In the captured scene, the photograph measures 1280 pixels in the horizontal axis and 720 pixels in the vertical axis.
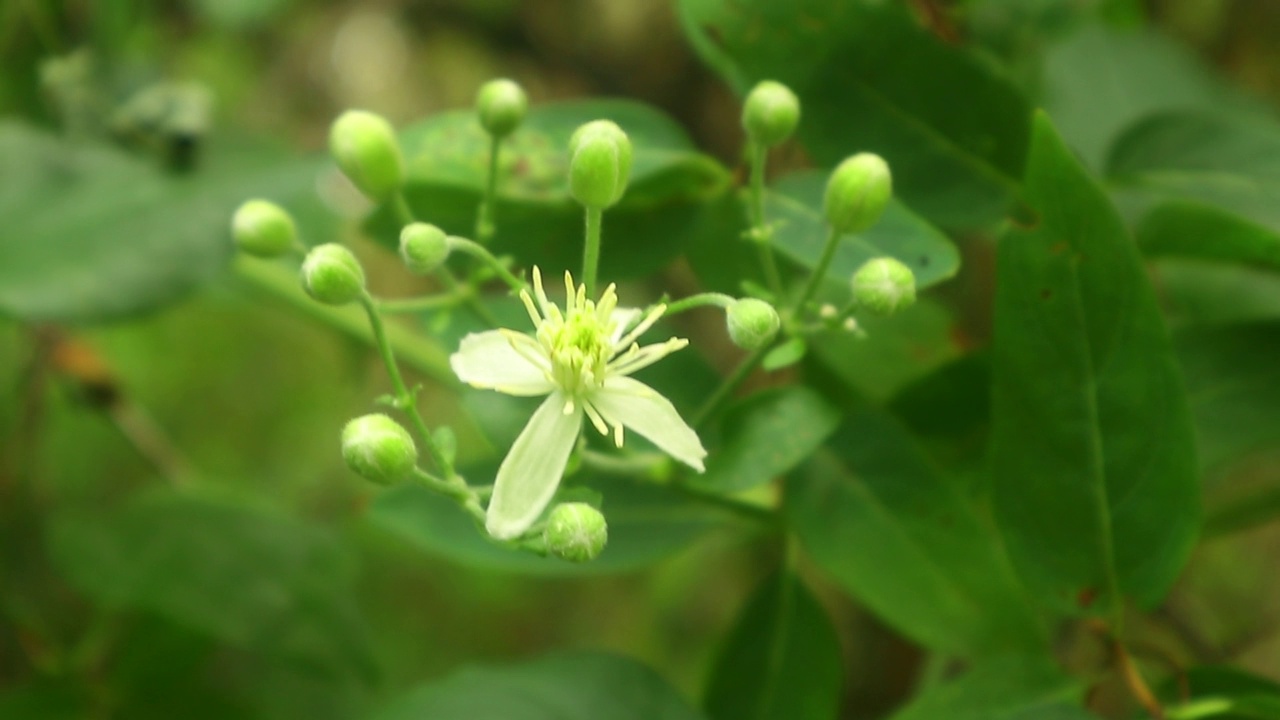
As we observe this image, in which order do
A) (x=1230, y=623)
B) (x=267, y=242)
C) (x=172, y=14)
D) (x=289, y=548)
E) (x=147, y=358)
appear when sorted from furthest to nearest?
(x=147, y=358) → (x=172, y=14) → (x=1230, y=623) → (x=289, y=548) → (x=267, y=242)

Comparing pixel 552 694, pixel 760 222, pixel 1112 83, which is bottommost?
pixel 552 694

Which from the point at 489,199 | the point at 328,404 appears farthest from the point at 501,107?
the point at 328,404

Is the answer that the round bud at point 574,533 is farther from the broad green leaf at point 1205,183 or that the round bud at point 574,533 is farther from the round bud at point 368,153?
the broad green leaf at point 1205,183

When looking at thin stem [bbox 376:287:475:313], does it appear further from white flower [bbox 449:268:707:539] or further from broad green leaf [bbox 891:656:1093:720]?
broad green leaf [bbox 891:656:1093:720]

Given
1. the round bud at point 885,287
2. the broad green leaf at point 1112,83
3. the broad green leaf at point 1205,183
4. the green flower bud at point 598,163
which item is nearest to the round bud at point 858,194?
the round bud at point 885,287

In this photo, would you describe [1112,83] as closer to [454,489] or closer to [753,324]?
[753,324]

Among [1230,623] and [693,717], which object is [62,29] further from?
[1230,623]

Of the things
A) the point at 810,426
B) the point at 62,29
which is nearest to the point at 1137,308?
the point at 810,426
